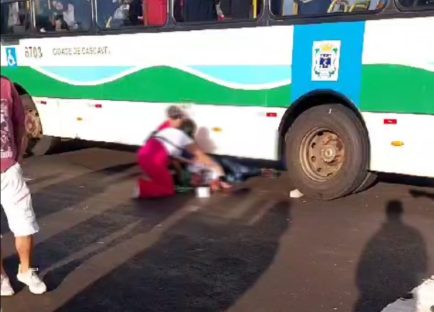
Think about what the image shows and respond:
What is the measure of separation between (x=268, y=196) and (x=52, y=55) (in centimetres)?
460

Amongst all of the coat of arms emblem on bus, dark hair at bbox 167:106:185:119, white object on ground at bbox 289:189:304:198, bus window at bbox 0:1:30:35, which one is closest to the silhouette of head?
white object on ground at bbox 289:189:304:198

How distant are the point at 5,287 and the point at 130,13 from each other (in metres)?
5.09

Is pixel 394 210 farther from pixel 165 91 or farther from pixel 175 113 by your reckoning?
pixel 165 91

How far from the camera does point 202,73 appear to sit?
7836mm

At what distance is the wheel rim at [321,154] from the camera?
276 inches

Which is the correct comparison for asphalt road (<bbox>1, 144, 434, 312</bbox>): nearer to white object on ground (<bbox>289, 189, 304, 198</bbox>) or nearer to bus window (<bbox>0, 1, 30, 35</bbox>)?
white object on ground (<bbox>289, 189, 304, 198</bbox>)

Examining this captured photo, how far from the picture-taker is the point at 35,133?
10531mm

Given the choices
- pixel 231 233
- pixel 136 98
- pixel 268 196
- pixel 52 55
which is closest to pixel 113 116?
pixel 136 98

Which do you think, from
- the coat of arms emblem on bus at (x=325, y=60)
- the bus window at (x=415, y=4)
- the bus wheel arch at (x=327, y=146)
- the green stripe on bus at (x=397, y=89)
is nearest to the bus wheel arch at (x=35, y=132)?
the bus wheel arch at (x=327, y=146)

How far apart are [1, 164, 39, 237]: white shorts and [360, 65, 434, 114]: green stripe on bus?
12.2ft

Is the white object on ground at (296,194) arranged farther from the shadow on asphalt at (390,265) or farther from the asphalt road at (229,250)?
the shadow on asphalt at (390,265)

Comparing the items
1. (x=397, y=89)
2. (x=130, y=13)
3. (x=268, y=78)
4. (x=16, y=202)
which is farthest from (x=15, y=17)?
(x=16, y=202)

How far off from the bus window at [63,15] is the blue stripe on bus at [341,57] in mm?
3715

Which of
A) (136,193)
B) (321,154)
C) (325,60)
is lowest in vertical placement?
(136,193)
